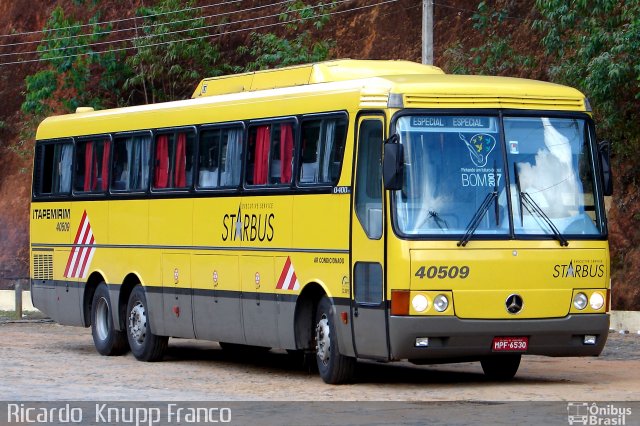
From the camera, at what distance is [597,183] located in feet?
57.2

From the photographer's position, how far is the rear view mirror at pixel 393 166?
16.4 m

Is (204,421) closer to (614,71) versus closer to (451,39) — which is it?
(614,71)

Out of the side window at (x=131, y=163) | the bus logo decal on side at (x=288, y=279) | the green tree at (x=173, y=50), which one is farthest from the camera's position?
the green tree at (x=173, y=50)

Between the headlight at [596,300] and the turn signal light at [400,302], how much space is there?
2.10 meters

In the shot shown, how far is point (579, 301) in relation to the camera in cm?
1714

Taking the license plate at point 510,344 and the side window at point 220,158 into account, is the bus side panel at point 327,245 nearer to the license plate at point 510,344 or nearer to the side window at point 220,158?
the license plate at point 510,344

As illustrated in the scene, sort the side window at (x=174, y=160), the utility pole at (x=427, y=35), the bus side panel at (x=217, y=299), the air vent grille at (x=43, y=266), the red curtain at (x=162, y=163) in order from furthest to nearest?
1. the utility pole at (x=427, y=35)
2. the air vent grille at (x=43, y=266)
3. the red curtain at (x=162, y=163)
4. the side window at (x=174, y=160)
5. the bus side panel at (x=217, y=299)

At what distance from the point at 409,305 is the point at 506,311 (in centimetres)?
105

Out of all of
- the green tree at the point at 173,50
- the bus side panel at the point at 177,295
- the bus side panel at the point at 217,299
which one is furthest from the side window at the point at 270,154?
the green tree at the point at 173,50

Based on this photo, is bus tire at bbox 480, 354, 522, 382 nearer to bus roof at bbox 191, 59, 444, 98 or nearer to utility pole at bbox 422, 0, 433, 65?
bus roof at bbox 191, 59, 444, 98

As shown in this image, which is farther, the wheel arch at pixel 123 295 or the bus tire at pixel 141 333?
the wheel arch at pixel 123 295

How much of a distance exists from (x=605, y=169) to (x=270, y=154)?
4038 mm

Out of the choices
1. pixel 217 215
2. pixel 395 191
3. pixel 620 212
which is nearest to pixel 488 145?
pixel 395 191

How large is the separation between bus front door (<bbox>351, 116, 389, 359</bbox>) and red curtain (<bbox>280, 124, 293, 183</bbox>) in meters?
1.60
